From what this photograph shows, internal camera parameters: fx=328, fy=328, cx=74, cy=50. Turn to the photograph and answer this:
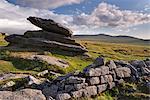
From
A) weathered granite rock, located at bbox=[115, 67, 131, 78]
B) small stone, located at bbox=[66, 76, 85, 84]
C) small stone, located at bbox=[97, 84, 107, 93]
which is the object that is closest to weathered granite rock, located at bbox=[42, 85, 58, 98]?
small stone, located at bbox=[66, 76, 85, 84]

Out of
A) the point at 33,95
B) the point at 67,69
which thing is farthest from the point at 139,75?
the point at 67,69

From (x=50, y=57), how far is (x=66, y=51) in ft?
28.7

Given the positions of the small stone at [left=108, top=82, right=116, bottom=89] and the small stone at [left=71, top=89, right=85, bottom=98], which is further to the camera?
the small stone at [left=108, top=82, right=116, bottom=89]

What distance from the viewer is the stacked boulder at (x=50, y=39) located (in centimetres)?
6769

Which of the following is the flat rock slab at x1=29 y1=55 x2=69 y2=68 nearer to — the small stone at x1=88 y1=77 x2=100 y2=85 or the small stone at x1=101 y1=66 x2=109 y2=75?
the small stone at x1=101 y1=66 x2=109 y2=75

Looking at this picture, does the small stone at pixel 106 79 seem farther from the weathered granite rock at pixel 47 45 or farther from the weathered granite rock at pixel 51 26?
the weathered granite rock at pixel 51 26

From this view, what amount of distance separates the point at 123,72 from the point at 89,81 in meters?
5.35

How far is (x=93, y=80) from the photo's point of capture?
27438 mm

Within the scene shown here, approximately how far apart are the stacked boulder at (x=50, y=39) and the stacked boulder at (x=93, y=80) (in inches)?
1399

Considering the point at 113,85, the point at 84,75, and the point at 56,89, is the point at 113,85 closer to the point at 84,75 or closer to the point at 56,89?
the point at 84,75

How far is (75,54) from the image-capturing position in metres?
68.5

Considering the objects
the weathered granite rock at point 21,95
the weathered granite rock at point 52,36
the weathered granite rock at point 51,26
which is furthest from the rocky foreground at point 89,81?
the weathered granite rock at point 52,36

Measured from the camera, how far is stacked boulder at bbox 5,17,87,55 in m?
67.7

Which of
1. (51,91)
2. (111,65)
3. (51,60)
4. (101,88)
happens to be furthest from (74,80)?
(51,60)
